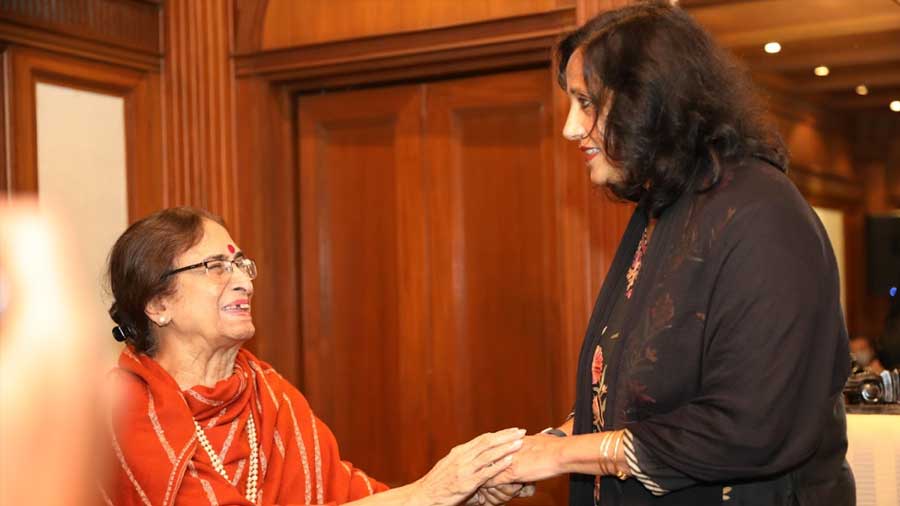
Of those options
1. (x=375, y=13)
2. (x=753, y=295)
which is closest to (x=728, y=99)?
(x=753, y=295)

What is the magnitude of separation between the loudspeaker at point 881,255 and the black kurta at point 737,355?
135 centimetres

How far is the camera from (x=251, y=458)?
93.3 inches

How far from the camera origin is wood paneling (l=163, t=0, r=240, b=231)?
12.8 ft

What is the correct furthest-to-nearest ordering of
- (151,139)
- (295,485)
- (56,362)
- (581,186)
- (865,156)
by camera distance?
1. (151,139)
2. (581,186)
3. (865,156)
4. (295,485)
5. (56,362)

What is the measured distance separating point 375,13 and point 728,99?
2.10 metres

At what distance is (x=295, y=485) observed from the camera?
2.44 metres

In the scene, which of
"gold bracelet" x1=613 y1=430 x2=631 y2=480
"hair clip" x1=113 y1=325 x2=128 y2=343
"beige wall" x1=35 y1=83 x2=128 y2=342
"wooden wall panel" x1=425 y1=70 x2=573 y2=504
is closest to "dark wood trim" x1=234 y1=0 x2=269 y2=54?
"beige wall" x1=35 y1=83 x2=128 y2=342

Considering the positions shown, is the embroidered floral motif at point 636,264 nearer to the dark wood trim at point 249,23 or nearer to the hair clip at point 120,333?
the hair clip at point 120,333

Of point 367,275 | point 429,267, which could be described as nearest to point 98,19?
point 367,275

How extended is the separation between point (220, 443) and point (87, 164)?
1.72m

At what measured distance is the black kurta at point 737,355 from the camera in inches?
65.0

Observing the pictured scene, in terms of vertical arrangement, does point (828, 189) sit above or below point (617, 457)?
above

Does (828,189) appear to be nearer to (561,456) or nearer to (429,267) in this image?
(429,267)

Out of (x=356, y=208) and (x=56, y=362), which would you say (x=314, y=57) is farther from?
A: (x=56, y=362)
